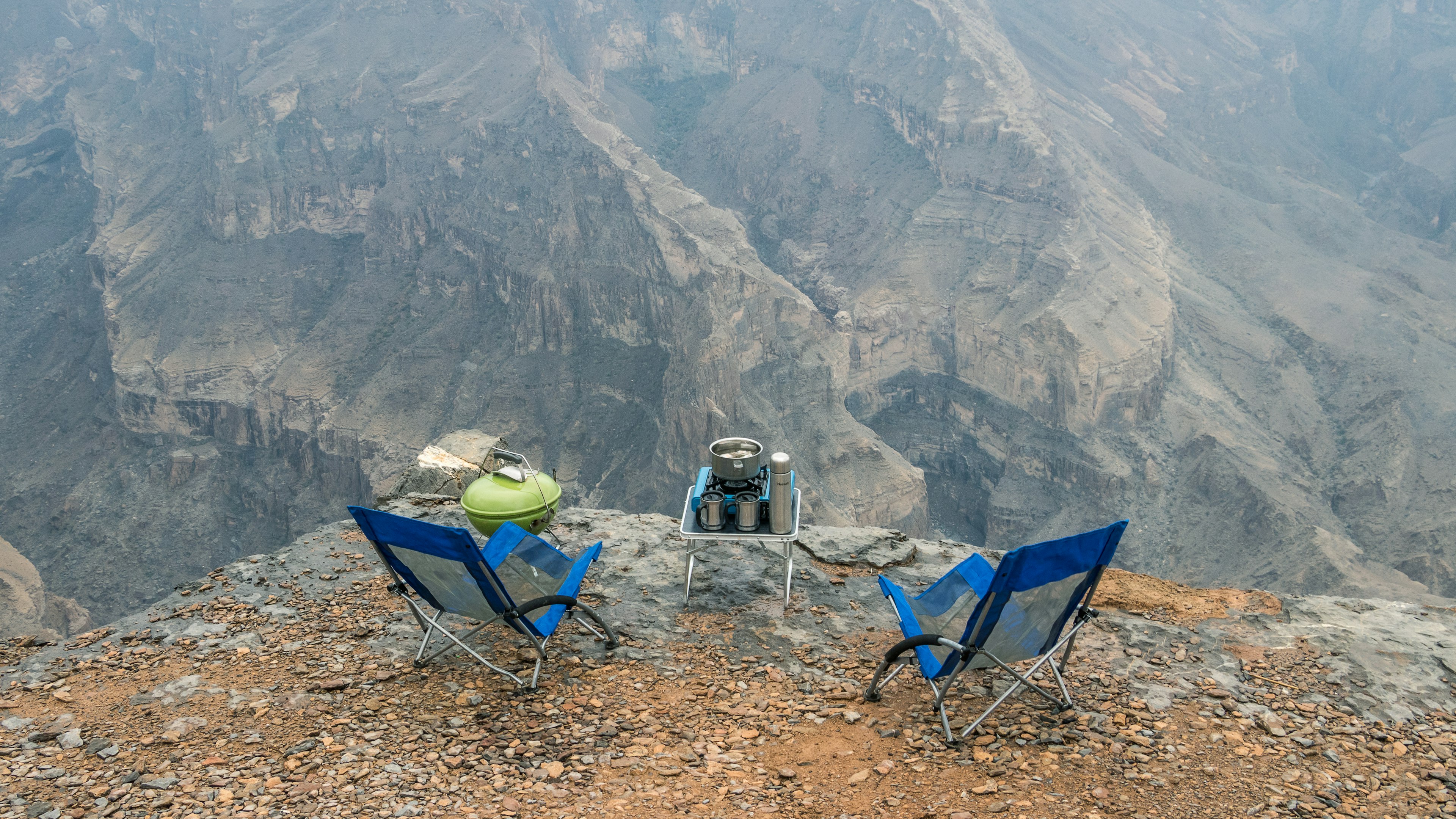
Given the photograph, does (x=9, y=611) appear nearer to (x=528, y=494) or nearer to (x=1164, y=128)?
(x=528, y=494)

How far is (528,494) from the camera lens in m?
8.58

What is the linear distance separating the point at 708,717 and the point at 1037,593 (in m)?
2.48

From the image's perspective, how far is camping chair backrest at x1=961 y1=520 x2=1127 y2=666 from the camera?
5516mm

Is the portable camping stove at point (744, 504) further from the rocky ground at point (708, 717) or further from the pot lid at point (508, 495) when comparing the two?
the pot lid at point (508, 495)

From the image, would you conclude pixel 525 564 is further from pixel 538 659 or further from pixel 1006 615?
pixel 1006 615

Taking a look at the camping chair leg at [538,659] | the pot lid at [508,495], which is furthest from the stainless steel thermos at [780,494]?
the camping chair leg at [538,659]

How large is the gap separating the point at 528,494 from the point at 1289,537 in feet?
203

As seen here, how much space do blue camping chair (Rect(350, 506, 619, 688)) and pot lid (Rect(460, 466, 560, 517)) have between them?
4.34ft

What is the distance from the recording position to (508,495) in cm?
851

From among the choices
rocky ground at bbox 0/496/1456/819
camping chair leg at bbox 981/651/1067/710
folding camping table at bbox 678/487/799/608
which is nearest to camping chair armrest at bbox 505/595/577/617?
rocky ground at bbox 0/496/1456/819

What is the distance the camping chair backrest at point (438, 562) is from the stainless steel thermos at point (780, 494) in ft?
8.50

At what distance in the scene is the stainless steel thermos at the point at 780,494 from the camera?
306 inches

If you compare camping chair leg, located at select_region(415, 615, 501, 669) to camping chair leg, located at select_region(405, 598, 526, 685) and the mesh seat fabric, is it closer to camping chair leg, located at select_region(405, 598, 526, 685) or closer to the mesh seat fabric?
camping chair leg, located at select_region(405, 598, 526, 685)

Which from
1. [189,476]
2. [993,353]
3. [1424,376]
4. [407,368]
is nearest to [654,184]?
[407,368]
